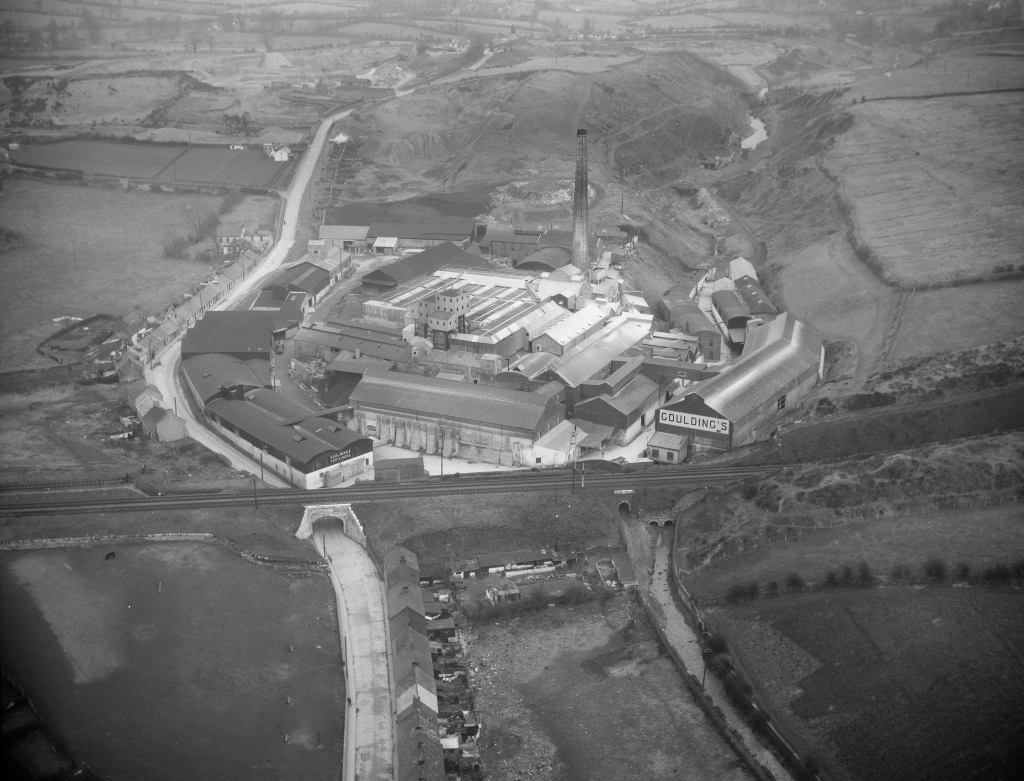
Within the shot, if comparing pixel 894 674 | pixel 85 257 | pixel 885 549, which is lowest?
pixel 85 257

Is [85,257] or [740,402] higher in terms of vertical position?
[740,402]

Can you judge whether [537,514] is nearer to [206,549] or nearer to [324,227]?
[206,549]

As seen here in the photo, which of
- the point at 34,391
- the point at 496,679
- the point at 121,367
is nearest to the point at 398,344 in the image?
the point at 121,367

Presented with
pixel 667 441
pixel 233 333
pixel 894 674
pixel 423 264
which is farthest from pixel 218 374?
pixel 894 674

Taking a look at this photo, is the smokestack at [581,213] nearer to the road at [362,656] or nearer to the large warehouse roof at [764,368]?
the large warehouse roof at [764,368]

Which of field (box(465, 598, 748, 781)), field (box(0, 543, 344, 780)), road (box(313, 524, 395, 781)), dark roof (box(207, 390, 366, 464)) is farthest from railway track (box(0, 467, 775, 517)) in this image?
field (box(465, 598, 748, 781))

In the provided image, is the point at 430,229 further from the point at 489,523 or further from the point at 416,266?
the point at 489,523
